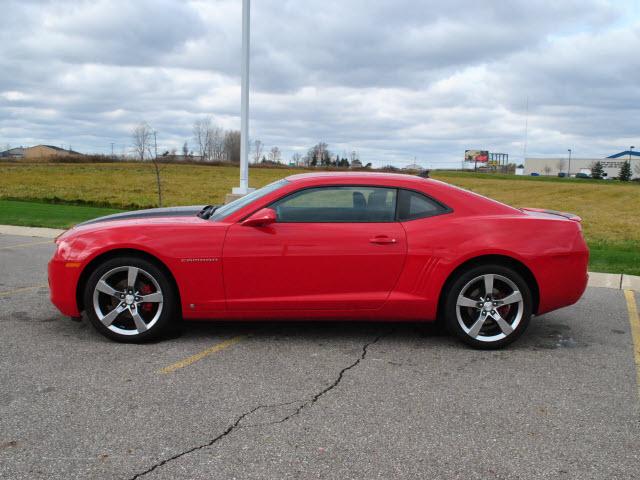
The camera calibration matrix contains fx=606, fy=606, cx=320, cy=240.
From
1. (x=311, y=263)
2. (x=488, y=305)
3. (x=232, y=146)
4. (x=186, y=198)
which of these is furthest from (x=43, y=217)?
(x=232, y=146)

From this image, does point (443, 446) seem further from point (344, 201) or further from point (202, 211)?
point (202, 211)

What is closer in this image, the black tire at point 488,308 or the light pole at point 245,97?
the black tire at point 488,308

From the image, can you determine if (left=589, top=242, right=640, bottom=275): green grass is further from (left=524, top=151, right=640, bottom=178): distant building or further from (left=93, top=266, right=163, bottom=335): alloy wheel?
(left=524, top=151, right=640, bottom=178): distant building

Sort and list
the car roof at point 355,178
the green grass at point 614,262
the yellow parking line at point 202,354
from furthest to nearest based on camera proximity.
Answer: the green grass at point 614,262 → the car roof at point 355,178 → the yellow parking line at point 202,354

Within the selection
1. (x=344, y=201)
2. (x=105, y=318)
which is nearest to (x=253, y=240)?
(x=344, y=201)

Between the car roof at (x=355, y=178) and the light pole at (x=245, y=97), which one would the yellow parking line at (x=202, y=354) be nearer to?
the car roof at (x=355, y=178)

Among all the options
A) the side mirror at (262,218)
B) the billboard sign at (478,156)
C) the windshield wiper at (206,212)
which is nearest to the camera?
the side mirror at (262,218)

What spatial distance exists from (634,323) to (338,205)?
3.37 m

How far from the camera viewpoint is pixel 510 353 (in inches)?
195

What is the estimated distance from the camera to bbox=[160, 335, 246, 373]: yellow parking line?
438 centimetres

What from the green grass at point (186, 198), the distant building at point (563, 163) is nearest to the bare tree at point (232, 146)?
the green grass at point (186, 198)

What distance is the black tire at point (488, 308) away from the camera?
491 centimetres

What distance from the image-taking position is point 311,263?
15.8 ft

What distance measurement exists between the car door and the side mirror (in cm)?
4
